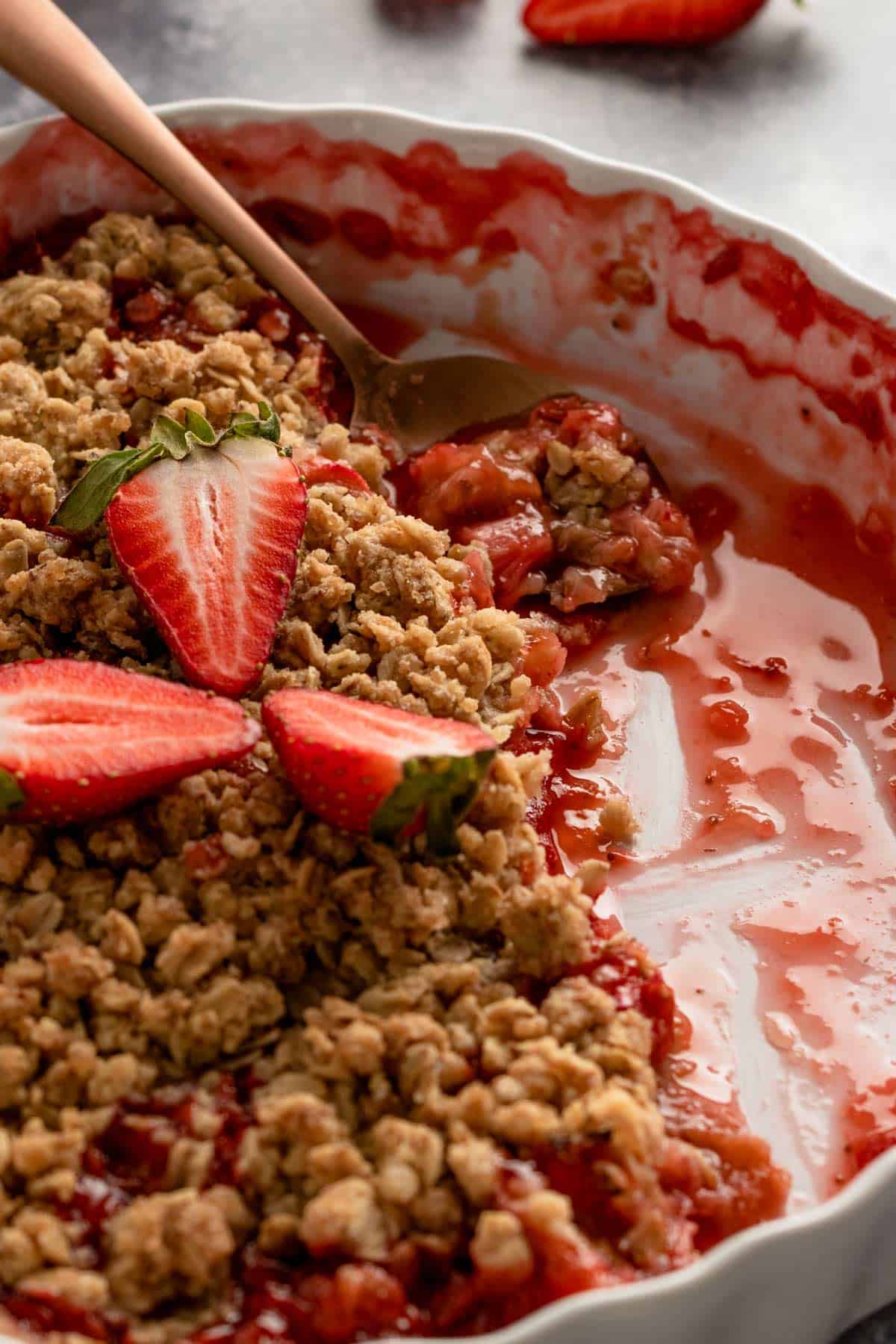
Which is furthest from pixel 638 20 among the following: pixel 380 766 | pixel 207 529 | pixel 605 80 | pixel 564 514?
pixel 380 766

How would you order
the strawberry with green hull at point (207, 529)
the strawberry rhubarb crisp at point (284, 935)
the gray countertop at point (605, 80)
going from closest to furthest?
the strawberry rhubarb crisp at point (284, 935), the strawberry with green hull at point (207, 529), the gray countertop at point (605, 80)

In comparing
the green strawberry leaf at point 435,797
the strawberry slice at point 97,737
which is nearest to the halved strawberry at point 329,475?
the strawberry slice at point 97,737

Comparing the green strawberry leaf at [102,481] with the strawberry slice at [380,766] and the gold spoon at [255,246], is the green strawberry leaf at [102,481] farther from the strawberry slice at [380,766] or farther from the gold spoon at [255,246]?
the gold spoon at [255,246]

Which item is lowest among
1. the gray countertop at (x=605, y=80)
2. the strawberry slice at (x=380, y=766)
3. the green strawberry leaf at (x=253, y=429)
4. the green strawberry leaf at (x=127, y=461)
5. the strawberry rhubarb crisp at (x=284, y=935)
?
the strawberry rhubarb crisp at (x=284, y=935)

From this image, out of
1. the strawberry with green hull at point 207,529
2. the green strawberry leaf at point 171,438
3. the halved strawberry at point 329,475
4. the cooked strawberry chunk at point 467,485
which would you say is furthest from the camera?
the cooked strawberry chunk at point 467,485

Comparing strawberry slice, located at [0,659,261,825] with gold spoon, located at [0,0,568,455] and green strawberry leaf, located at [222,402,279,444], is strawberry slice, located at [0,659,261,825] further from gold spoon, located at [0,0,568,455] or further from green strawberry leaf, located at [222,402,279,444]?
gold spoon, located at [0,0,568,455]

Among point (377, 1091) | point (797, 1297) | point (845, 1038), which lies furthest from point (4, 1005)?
point (845, 1038)

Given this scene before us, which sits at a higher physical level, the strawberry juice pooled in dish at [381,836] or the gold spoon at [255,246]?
the gold spoon at [255,246]

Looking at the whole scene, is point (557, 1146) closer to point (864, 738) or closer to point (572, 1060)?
point (572, 1060)
